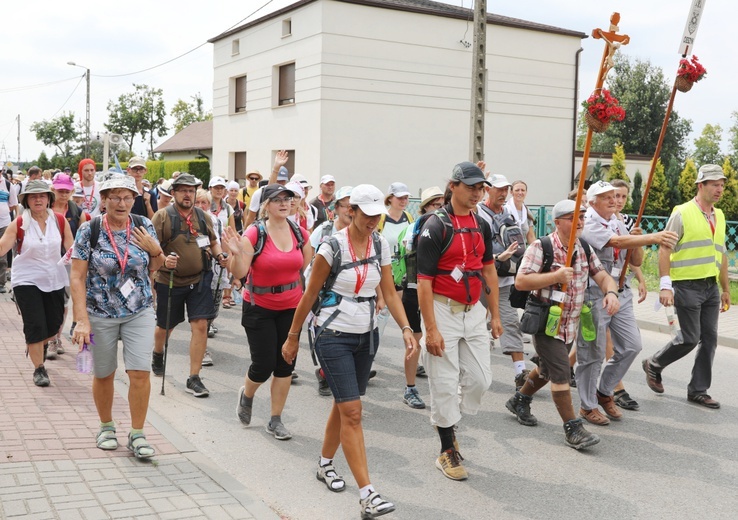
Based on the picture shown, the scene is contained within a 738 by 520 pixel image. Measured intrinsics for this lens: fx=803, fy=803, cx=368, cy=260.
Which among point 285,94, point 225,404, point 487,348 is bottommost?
point 225,404

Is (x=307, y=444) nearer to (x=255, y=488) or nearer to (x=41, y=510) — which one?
(x=255, y=488)

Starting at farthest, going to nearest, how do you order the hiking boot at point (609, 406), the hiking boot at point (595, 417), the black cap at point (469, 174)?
the hiking boot at point (609, 406)
the hiking boot at point (595, 417)
the black cap at point (469, 174)

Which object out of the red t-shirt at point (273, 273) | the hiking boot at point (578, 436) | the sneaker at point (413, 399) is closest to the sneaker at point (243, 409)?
the red t-shirt at point (273, 273)

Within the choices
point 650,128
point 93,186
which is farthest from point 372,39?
point 650,128

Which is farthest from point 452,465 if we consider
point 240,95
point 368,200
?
point 240,95

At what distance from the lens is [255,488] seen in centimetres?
500

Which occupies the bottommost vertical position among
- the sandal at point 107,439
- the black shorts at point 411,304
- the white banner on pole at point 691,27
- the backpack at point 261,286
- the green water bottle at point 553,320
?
the sandal at point 107,439

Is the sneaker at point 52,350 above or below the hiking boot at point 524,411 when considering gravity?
below

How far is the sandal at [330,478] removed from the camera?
497 centimetres

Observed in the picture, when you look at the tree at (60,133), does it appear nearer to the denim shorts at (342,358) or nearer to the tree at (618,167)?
the tree at (618,167)

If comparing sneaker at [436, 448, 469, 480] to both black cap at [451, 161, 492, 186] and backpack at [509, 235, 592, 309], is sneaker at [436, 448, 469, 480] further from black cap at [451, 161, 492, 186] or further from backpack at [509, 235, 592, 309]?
black cap at [451, 161, 492, 186]

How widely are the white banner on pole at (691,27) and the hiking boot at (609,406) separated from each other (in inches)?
116

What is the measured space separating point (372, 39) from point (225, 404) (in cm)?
2043

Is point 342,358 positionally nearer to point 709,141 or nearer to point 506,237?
point 506,237
